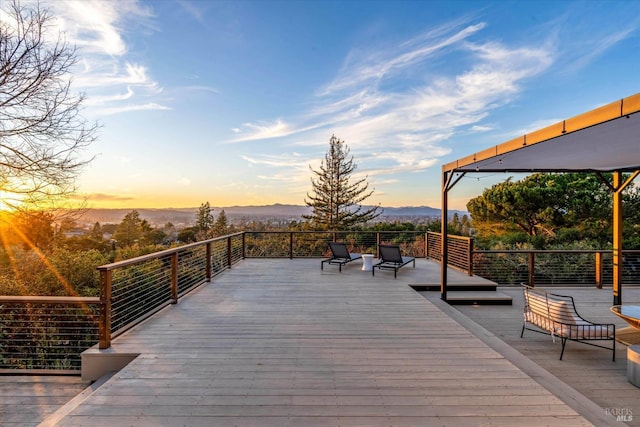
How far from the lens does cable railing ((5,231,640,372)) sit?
13.8 feet

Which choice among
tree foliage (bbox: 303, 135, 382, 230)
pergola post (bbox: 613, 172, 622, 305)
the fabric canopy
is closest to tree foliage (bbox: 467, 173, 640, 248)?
tree foliage (bbox: 303, 135, 382, 230)

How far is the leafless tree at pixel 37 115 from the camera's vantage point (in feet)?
21.9

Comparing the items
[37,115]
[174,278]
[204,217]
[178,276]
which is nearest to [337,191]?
[204,217]

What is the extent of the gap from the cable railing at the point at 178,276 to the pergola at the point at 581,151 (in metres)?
1.68

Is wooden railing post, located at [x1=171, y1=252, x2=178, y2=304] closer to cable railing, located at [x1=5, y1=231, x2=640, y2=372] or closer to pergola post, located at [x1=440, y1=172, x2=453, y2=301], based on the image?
cable railing, located at [x1=5, y1=231, x2=640, y2=372]

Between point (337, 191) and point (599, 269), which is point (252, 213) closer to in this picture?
point (337, 191)

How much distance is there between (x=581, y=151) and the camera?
4355 mm

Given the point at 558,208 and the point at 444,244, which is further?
the point at 558,208

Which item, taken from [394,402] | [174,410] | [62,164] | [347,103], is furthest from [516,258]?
[62,164]

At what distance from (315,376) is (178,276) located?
4459mm

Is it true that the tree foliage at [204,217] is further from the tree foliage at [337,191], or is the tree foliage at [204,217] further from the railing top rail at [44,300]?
the railing top rail at [44,300]

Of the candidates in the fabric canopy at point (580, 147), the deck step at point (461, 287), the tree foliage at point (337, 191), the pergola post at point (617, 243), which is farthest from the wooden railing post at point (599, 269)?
the tree foliage at point (337, 191)

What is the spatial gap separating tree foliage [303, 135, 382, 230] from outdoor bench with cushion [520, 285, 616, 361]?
43.2 feet

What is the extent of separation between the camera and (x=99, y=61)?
312 inches
